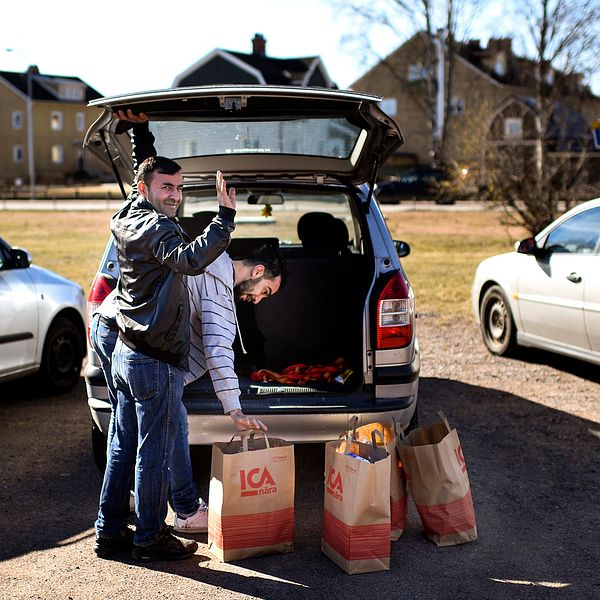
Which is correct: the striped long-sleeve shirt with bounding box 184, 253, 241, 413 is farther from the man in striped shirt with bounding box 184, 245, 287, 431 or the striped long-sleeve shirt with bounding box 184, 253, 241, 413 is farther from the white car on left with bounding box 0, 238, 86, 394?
the white car on left with bounding box 0, 238, 86, 394

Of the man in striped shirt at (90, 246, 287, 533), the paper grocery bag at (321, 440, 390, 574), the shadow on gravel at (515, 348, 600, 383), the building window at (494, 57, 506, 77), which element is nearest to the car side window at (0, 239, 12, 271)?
Answer: the man in striped shirt at (90, 246, 287, 533)

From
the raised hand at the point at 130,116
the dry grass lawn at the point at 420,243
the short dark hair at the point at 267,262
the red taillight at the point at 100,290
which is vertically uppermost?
the raised hand at the point at 130,116

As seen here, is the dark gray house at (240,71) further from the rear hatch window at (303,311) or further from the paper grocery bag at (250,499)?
the paper grocery bag at (250,499)

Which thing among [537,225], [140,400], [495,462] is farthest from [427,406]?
[537,225]

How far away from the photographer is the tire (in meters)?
5.31

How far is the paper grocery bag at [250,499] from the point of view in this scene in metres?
4.10

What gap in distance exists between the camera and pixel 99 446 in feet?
17.6

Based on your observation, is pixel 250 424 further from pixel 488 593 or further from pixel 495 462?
pixel 495 462

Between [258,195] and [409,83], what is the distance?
4802 cm

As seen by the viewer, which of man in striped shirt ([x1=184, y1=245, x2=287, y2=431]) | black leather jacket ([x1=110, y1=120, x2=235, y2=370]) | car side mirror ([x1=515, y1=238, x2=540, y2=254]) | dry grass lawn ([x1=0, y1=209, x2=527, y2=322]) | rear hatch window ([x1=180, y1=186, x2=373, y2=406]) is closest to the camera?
black leather jacket ([x1=110, y1=120, x2=235, y2=370])

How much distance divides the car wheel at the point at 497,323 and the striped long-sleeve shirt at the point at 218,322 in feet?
16.2

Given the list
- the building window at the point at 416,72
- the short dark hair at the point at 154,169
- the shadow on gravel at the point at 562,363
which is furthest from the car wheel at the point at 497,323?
the building window at the point at 416,72

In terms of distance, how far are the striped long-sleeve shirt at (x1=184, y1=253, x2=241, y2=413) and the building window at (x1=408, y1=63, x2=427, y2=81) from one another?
48310 mm

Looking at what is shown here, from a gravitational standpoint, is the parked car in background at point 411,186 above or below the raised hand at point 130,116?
below
